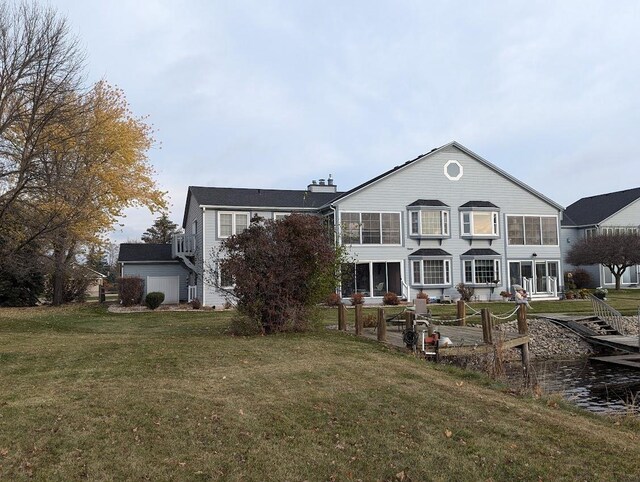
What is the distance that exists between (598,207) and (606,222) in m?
3.37

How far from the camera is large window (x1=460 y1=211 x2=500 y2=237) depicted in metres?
33.1

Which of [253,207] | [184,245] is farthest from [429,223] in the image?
[184,245]

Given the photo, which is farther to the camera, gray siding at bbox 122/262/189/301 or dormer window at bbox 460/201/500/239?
gray siding at bbox 122/262/189/301

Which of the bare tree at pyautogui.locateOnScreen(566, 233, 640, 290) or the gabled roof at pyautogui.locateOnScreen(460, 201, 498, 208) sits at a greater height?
the gabled roof at pyautogui.locateOnScreen(460, 201, 498, 208)

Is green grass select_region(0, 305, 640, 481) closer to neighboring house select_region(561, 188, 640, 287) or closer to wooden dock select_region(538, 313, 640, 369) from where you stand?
wooden dock select_region(538, 313, 640, 369)

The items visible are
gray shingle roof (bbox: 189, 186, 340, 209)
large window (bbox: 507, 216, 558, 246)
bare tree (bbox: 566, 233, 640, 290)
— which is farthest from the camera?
bare tree (bbox: 566, 233, 640, 290)

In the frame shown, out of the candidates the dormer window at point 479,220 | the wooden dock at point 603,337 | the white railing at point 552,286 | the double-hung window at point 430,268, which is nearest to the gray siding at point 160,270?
the double-hung window at point 430,268

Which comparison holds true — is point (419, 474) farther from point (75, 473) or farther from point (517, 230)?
point (517, 230)

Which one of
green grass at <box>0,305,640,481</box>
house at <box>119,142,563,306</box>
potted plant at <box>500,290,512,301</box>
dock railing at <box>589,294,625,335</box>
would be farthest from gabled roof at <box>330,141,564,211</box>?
green grass at <box>0,305,640,481</box>

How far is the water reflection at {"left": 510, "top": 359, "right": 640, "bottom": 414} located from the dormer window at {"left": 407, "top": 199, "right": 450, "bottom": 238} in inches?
558

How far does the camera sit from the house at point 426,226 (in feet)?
102

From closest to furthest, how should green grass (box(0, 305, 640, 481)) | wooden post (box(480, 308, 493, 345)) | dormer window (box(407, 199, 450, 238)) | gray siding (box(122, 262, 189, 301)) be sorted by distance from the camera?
1. green grass (box(0, 305, 640, 481))
2. wooden post (box(480, 308, 493, 345))
3. dormer window (box(407, 199, 450, 238))
4. gray siding (box(122, 262, 189, 301))

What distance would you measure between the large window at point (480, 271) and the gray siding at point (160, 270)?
1687 centimetres

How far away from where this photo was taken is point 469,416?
7805mm
